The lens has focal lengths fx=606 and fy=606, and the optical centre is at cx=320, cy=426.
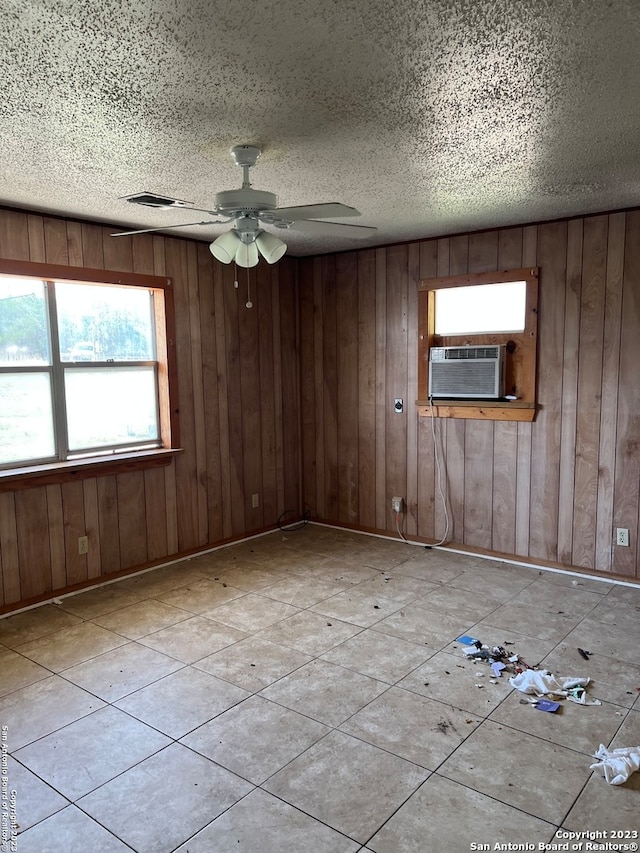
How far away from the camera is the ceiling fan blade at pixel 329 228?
2.82 meters

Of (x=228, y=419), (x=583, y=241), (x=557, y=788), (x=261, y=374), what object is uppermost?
(x=583, y=241)


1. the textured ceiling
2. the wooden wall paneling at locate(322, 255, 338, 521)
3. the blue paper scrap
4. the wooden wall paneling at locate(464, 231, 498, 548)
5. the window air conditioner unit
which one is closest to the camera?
the textured ceiling

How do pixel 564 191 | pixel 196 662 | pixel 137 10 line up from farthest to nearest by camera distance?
pixel 564 191 < pixel 196 662 < pixel 137 10

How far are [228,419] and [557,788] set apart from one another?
3.53 meters

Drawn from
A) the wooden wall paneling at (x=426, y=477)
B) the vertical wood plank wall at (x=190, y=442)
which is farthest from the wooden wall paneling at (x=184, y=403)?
the wooden wall paneling at (x=426, y=477)

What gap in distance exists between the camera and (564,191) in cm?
343

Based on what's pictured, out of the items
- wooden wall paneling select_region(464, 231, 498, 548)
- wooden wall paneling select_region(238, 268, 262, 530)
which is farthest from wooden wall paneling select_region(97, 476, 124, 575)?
wooden wall paneling select_region(464, 231, 498, 548)

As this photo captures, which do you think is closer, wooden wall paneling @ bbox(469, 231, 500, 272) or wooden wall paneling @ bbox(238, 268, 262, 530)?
wooden wall paneling @ bbox(469, 231, 500, 272)

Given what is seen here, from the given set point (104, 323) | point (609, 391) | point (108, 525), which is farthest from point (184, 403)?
point (609, 391)

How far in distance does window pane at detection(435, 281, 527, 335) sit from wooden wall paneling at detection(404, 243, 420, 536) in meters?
0.20

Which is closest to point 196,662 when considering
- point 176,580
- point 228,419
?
point 176,580

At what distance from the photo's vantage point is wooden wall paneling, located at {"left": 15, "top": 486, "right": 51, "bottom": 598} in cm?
372

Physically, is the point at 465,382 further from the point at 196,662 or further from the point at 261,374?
the point at 196,662

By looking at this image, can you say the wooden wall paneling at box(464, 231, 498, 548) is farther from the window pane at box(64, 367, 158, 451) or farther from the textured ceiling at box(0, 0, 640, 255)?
the window pane at box(64, 367, 158, 451)
